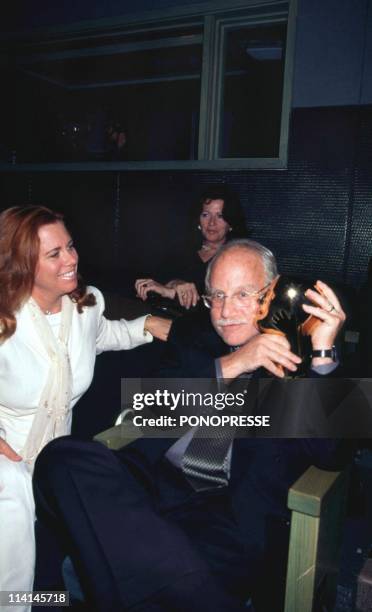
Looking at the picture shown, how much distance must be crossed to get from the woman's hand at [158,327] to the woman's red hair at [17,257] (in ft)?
2.10

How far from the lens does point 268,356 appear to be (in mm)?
1479

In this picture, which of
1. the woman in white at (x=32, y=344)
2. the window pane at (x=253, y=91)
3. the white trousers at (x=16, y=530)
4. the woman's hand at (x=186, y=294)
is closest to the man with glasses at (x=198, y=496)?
the white trousers at (x=16, y=530)

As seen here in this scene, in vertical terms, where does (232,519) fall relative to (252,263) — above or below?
below

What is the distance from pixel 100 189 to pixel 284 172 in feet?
6.60

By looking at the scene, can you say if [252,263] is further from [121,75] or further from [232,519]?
[121,75]

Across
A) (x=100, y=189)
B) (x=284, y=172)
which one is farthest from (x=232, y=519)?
(x=100, y=189)

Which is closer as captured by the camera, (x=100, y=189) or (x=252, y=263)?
(x=252, y=263)

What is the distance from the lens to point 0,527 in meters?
1.78

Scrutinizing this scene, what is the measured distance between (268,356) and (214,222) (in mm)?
2132

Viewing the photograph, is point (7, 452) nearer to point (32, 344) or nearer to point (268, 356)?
point (32, 344)

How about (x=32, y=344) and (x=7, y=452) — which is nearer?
(x=7, y=452)

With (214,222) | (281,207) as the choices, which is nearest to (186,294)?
(214,222)

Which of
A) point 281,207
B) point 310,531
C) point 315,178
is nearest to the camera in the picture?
point 310,531

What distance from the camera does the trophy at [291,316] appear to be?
1406 millimetres
